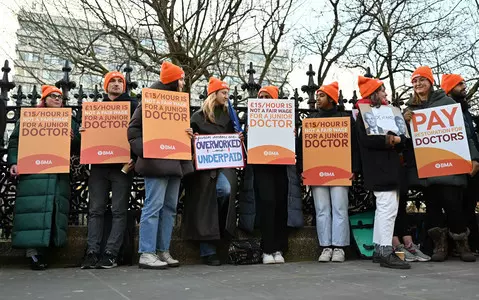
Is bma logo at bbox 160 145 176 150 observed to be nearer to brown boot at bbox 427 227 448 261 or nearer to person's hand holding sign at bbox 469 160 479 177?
brown boot at bbox 427 227 448 261

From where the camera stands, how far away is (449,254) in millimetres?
5602

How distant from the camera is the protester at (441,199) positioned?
5242 millimetres

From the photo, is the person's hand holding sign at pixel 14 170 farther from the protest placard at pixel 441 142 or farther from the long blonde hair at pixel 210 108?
the protest placard at pixel 441 142

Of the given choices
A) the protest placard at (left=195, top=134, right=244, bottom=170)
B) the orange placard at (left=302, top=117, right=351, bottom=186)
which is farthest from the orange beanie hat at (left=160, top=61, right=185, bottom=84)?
the orange placard at (left=302, top=117, right=351, bottom=186)

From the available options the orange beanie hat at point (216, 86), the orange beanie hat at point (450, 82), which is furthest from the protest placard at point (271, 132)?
the orange beanie hat at point (450, 82)

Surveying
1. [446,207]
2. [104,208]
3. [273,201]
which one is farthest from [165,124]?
[446,207]

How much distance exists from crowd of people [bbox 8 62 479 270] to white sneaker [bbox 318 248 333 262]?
2 centimetres

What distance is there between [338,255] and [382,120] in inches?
65.9

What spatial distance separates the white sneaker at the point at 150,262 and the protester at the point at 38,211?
95cm

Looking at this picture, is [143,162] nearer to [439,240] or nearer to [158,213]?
[158,213]

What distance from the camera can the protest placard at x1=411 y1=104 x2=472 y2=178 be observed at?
527cm

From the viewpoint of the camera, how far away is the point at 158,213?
4934 mm

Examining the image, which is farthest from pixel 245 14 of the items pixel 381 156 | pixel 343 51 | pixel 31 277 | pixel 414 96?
pixel 31 277

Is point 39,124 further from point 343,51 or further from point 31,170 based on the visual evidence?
point 343,51
